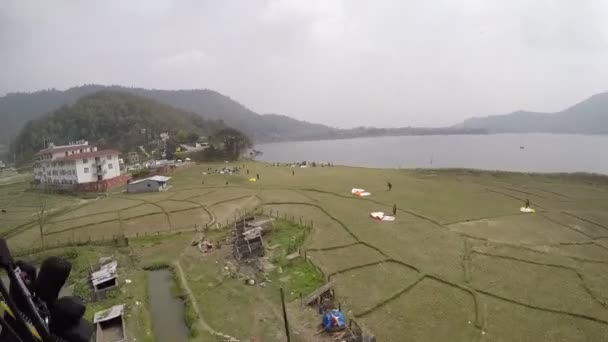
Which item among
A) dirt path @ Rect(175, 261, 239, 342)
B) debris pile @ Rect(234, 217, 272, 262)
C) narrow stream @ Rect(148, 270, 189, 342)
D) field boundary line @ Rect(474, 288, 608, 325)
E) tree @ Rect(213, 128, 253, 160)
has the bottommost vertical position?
narrow stream @ Rect(148, 270, 189, 342)

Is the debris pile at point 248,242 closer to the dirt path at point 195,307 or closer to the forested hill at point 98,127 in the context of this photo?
the dirt path at point 195,307

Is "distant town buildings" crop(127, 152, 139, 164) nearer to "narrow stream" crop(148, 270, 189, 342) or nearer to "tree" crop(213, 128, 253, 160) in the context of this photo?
"tree" crop(213, 128, 253, 160)

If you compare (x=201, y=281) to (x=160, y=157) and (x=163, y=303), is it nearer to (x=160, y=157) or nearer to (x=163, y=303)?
(x=163, y=303)

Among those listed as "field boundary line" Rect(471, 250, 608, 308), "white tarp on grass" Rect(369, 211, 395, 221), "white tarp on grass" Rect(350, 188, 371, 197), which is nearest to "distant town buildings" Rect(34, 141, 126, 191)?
"white tarp on grass" Rect(350, 188, 371, 197)

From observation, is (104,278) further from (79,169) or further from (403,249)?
(79,169)

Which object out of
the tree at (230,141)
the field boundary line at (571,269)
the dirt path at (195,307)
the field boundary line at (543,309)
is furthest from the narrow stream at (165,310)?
the tree at (230,141)

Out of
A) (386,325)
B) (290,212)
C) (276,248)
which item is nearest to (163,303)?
(276,248)
